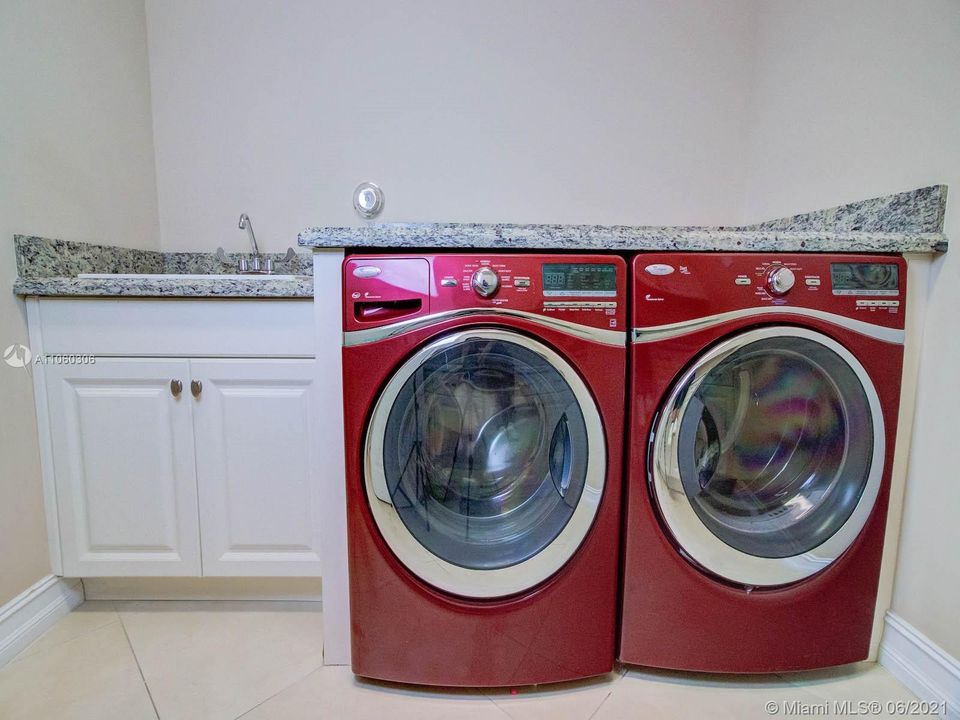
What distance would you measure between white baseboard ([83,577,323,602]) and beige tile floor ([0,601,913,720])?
0.14 m

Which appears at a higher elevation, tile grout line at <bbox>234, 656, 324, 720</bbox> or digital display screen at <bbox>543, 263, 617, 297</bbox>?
digital display screen at <bbox>543, 263, 617, 297</bbox>

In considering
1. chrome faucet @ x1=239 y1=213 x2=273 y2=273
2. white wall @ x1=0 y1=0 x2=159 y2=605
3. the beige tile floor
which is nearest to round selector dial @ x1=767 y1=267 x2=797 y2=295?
the beige tile floor

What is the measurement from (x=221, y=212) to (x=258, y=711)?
1.65 meters

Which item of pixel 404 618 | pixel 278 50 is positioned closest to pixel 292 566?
pixel 404 618

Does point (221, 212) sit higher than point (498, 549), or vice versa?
point (221, 212)

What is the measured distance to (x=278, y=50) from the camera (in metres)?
1.63

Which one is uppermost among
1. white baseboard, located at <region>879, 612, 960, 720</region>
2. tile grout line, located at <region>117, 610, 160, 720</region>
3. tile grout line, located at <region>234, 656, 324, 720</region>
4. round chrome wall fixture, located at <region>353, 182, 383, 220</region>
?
round chrome wall fixture, located at <region>353, 182, 383, 220</region>

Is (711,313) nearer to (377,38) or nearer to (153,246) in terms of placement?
(377,38)

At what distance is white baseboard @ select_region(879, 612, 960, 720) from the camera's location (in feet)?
2.94

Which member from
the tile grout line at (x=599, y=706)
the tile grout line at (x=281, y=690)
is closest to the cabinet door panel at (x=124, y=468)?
the tile grout line at (x=281, y=690)

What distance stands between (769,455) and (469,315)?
2.51 feet

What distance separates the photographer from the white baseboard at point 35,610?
104 cm

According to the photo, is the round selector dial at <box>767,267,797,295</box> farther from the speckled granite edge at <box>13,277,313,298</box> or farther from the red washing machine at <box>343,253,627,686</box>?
the speckled granite edge at <box>13,277,313,298</box>

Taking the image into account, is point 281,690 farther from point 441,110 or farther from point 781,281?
point 441,110
